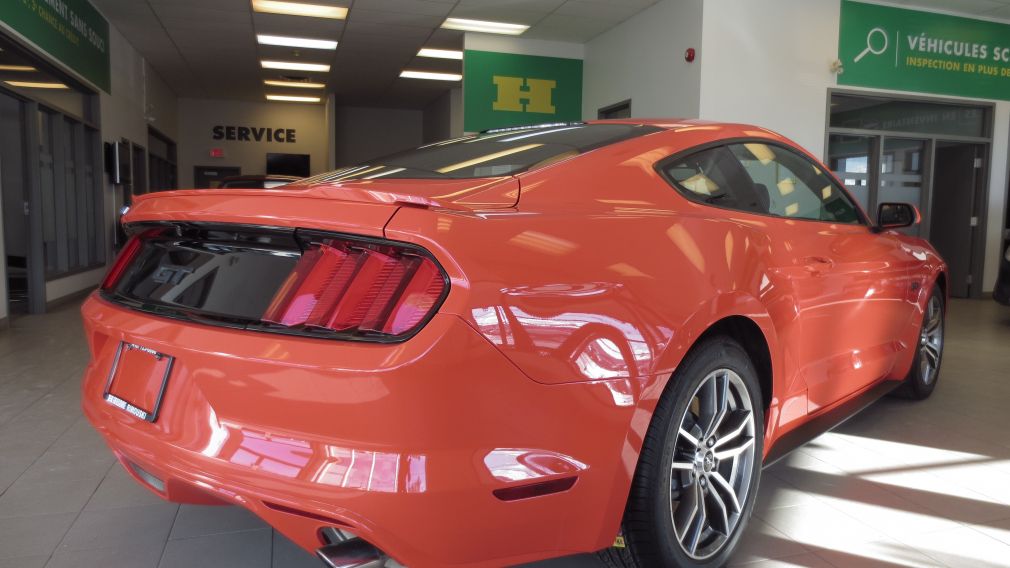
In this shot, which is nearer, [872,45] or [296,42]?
[872,45]

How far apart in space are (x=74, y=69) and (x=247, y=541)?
7.71 meters

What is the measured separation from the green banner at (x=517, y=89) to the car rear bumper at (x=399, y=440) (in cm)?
851

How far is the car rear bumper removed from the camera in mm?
1204

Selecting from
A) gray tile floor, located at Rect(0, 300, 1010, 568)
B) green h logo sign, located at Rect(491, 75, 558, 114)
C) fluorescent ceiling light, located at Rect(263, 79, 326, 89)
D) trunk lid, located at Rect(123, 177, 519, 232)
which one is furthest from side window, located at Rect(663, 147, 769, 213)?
fluorescent ceiling light, located at Rect(263, 79, 326, 89)

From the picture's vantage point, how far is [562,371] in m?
1.33

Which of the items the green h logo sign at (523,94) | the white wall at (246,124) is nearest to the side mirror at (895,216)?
the green h logo sign at (523,94)

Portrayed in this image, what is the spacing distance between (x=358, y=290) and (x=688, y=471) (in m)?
0.94

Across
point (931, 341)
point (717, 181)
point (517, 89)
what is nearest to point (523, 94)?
point (517, 89)

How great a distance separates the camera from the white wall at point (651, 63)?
759 cm

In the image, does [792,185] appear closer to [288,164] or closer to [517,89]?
[517,89]

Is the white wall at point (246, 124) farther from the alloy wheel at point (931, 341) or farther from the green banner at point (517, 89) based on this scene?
the alloy wheel at point (931, 341)

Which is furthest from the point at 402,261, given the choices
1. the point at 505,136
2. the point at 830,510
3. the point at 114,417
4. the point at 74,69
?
the point at 74,69

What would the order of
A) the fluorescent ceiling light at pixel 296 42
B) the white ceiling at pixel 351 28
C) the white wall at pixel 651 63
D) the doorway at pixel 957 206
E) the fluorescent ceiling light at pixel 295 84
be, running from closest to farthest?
the white wall at pixel 651 63, the white ceiling at pixel 351 28, the doorway at pixel 957 206, the fluorescent ceiling light at pixel 296 42, the fluorescent ceiling light at pixel 295 84

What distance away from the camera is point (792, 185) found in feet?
8.00
